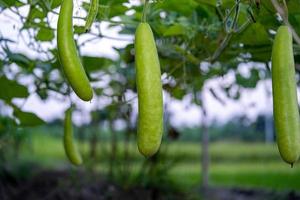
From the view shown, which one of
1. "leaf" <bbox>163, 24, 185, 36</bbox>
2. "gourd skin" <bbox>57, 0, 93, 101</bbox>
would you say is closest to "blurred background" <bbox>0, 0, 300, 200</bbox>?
"leaf" <bbox>163, 24, 185, 36</bbox>

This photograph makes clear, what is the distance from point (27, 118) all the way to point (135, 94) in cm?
82

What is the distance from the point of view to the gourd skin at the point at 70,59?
85cm

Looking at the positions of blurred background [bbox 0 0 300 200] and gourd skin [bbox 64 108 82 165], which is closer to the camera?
gourd skin [bbox 64 108 82 165]

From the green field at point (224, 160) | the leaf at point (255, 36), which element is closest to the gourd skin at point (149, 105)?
the leaf at point (255, 36)

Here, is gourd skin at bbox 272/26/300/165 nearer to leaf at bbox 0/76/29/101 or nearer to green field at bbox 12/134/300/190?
leaf at bbox 0/76/29/101

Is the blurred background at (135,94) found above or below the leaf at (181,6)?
below

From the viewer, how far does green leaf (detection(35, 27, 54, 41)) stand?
1.72 metres

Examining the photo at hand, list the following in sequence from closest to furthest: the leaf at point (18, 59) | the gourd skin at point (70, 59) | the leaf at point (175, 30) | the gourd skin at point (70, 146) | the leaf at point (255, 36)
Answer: the gourd skin at point (70, 59), the gourd skin at point (70, 146), the leaf at point (255, 36), the leaf at point (175, 30), the leaf at point (18, 59)

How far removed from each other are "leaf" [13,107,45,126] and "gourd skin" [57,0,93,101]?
93 centimetres

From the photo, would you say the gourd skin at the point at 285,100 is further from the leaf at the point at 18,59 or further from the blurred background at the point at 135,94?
the leaf at the point at 18,59

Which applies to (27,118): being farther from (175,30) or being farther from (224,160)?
(224,160)

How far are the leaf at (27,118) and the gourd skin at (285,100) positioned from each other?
102cm

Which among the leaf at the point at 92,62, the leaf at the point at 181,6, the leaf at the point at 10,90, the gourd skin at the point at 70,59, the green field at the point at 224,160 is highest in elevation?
the leaf at the point at 181,6

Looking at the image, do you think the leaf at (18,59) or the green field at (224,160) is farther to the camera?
the green field at (224,160)
